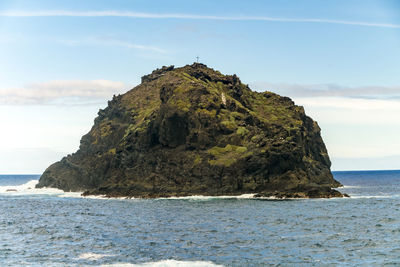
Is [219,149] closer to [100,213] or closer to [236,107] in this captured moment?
[236,107]

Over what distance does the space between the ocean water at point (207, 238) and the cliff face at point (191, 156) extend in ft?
125

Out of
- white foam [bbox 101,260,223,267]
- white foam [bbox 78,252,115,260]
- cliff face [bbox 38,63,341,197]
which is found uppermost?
cliff face [bbox 38,63,341,197]

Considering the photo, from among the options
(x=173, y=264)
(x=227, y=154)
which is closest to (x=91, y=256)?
(x=173, y=264)

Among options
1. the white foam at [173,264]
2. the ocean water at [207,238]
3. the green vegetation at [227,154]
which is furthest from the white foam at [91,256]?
the green vegetation at [227,154]

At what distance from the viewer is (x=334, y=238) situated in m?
54.5

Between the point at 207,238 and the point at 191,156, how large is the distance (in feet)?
273

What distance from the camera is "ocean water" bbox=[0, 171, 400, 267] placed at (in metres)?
44.1

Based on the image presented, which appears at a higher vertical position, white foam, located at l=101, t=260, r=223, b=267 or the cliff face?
the cliff face

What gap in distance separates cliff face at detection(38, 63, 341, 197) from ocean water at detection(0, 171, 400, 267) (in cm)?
3804

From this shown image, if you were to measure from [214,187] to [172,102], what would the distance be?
34.5 metres

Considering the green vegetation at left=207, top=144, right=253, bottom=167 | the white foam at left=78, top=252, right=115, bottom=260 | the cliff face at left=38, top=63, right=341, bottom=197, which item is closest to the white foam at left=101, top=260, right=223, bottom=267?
the white foam at left=78, top=252, right=115, bottom=260

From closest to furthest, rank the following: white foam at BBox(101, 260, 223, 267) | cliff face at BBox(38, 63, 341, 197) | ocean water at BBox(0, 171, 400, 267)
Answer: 1. white foam at BBox(101, 260, 223, 267)
2. ocean water at BBox(0, 171, 400, 267)
3. cliff face at BBox(38, 63, 341, 197)

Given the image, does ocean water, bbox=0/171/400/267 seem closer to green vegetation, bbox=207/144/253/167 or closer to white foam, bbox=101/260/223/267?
white foam, bbox=101/260/223/267

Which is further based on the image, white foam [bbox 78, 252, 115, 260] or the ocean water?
Result: white foam [bbox 78, 252, 115, 260]
